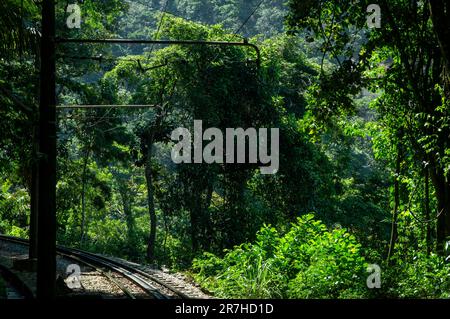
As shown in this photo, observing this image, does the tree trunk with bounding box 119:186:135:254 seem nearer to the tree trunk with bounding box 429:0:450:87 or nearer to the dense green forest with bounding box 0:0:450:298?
the dense green forest with bounding box 0:0:450:298

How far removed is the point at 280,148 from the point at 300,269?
14.7 meters

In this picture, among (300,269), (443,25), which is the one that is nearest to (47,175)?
(300,269)

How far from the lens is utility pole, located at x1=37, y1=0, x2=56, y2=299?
1052 cm

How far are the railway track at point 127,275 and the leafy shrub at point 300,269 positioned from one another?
3.10ft

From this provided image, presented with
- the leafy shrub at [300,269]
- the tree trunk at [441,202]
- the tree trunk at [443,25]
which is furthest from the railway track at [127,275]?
the tree trunk at [443,25]

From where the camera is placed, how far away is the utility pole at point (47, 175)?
10523 mm

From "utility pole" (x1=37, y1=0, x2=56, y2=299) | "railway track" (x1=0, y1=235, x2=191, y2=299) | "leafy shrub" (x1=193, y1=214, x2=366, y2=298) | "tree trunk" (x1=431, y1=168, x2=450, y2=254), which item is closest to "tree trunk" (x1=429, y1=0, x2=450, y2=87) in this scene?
"tree trunk" (x1=431, y1=168, x2=450, y2=254)

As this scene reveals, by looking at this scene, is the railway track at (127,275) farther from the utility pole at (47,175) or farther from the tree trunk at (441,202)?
the tree trunk at (441,202)

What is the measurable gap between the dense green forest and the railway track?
96 cm

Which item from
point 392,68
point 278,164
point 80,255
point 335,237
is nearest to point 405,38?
point 392,68

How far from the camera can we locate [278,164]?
29.1 metres

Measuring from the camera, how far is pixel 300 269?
14945mm

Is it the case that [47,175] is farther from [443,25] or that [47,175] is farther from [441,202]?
[441,202]
